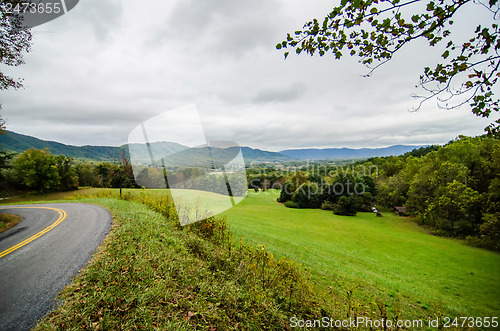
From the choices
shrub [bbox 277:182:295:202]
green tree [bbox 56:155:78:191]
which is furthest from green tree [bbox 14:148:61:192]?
shrub [bbox 277:182:295:202]

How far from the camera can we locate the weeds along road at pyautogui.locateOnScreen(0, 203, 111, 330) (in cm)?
323

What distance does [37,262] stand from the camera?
495 centimetres

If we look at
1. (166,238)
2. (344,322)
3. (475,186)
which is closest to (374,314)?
(344,322)

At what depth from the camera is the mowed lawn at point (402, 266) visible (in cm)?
800

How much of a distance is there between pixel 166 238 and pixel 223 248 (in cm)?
213

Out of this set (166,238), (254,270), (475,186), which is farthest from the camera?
(475,186)

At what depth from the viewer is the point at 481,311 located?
337 inches

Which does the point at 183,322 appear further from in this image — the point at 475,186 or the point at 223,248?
the point at 475,186

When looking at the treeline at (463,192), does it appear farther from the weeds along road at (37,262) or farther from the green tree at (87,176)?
the green tree at (87,176)

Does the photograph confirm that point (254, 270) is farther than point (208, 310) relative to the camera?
Yes

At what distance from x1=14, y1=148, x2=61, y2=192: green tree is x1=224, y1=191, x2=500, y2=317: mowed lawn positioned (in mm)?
32386

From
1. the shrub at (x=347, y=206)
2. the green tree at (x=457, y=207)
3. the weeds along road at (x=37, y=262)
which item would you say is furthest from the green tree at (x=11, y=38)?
the shrub at (x=347, y=206)

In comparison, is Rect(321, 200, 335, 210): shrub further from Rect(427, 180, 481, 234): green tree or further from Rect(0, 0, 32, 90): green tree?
Rect(0, 0, 32, 90): green tree

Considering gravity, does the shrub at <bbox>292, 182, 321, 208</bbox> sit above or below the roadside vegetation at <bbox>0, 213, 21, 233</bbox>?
below
